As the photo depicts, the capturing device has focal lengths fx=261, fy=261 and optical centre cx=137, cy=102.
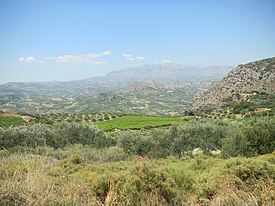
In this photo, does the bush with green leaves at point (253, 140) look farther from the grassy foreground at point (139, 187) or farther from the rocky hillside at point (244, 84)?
the rocky hillside at point (244, 84)

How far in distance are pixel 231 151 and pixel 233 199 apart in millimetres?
14431

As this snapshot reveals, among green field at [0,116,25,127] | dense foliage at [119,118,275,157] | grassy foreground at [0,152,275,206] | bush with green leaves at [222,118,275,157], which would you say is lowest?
green field at [0,116,25,127]

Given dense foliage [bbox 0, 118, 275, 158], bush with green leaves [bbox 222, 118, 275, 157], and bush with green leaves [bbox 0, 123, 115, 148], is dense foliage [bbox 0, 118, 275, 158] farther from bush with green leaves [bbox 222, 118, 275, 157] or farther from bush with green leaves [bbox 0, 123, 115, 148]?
bush with green leaves [bbox 222, 118, 275, 157]

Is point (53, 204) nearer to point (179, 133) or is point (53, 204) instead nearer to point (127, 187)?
point (127, 187)

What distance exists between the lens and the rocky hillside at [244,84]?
86.6m

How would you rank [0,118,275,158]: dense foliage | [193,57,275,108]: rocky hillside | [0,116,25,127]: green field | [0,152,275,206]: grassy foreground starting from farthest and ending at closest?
[193,57,275,108]: rocky hillside → [0,116,25,127]: green field → [0,118,275,158]: dense foliage → [0,152,275,206]: grassy foreground

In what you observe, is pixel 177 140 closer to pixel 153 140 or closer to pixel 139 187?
pixel 153 140

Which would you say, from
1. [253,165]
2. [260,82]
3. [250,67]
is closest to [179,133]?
[253,165]

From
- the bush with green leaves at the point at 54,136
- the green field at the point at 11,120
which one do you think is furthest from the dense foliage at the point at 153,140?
the green field at the point at 11,120

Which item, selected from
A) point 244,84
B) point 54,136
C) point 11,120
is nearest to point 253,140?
point 54,136

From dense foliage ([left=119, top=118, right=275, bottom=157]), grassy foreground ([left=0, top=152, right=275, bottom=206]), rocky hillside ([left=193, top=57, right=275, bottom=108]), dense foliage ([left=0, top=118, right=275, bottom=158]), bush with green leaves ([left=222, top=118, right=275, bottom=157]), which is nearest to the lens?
grassy foreground ([left=0, top=152, right=275, bottom=206])

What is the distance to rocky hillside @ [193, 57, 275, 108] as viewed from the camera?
8662cm

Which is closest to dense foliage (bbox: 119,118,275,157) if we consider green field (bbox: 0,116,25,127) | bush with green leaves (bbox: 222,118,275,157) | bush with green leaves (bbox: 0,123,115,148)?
bush with green leaves (bbox: 222,118,275,157)

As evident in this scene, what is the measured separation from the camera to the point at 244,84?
94938 millimetres
